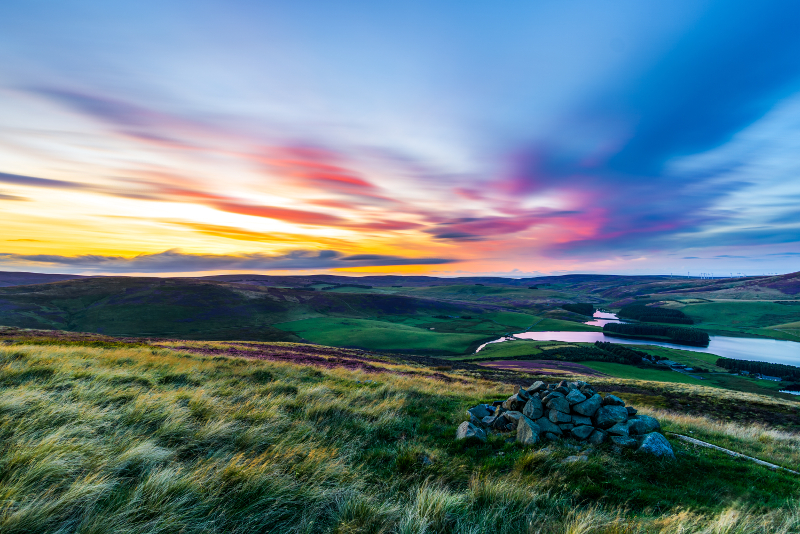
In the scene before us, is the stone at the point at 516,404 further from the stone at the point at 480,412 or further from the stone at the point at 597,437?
the stone at the point at 597,437

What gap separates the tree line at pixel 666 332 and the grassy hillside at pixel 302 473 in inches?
5911

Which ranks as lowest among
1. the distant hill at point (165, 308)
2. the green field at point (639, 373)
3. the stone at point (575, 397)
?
the green field at point (639, 373)

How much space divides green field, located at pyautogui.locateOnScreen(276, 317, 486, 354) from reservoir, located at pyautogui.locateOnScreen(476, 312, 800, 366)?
11326 mm

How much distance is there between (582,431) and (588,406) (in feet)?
3.21

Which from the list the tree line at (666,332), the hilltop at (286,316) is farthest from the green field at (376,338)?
the tree line at (666,332)

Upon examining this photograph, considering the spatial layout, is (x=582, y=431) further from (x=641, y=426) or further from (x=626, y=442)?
(x=641, y=426)

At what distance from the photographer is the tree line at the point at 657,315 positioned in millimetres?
161375

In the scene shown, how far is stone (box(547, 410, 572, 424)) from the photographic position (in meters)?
10.4

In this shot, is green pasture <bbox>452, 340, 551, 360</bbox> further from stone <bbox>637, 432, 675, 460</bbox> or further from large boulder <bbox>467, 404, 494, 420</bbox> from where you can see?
stone <bbox>637, 432, 675, 460</bbox>

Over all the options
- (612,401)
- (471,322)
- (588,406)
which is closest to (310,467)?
(588,406)

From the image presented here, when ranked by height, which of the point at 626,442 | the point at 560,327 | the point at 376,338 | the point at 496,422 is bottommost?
the point at 560,327

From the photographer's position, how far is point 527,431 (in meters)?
9.62

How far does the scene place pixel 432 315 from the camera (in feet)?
484

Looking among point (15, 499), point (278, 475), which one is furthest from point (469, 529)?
point (15, 499)
